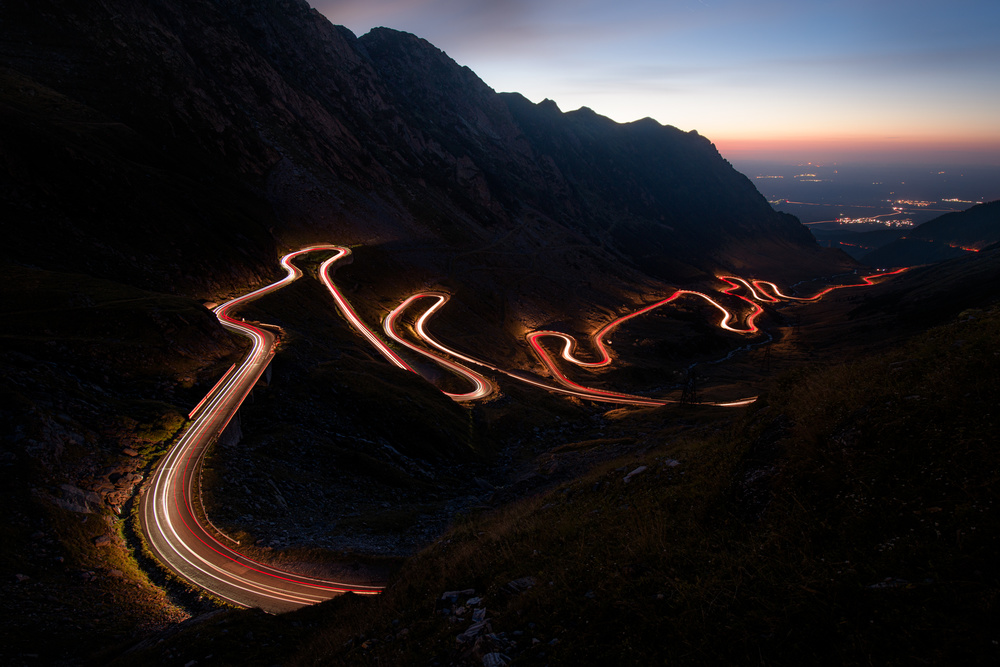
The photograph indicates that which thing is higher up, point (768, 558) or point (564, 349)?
point (768, 558)

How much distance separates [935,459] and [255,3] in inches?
6628

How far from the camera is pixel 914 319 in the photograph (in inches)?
3381

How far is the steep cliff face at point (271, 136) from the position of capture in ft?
199

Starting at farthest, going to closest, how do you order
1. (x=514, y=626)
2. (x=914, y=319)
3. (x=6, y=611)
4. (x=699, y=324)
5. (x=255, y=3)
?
1. (x=255, y=3)
2. (x=699, y=324)
3. (x=914, y=319)
4. (x=6, y=611)
5. (x=514, y=626)

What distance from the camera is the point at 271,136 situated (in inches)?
3903

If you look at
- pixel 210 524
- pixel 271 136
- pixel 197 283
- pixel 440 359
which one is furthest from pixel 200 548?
pixel 271 136

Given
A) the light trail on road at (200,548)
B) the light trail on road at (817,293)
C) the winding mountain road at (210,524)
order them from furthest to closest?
the light trail on road at (817,293), the winding mountain road at (210,524), the light trail on road at (200,548)

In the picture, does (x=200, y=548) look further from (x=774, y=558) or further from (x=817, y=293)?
(x=817, y=293)

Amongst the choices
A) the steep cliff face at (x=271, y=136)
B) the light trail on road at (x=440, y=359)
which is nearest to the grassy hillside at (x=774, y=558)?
the light trail on road at (x=440, y=359)

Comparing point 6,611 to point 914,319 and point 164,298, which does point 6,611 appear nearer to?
point 164,298

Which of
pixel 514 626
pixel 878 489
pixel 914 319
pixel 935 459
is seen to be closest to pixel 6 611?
pixel 514 626

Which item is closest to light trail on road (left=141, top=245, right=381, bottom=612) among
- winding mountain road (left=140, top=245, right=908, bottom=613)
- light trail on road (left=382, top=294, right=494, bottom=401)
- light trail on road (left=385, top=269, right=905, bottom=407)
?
winding mountain road (left=140, top=245, right=908, bottom=613)

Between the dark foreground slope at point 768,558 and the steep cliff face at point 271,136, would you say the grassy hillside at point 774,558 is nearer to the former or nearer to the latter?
the dark foreground slope at point 768,558

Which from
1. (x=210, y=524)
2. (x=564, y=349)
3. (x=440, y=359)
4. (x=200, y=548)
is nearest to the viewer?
(x=200, y=548)
